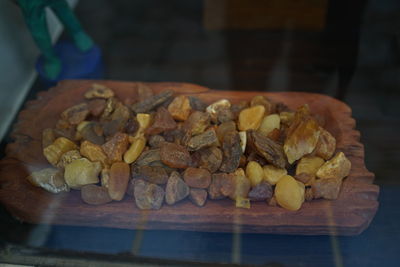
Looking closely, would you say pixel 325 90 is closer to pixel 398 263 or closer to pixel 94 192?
pixel 398 263

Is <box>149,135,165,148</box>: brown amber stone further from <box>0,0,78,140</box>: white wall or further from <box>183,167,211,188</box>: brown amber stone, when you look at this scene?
<box>0,0,78,140</box>: white wall

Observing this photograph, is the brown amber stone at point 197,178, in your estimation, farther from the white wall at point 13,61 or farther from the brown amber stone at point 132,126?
the white wall at point 13,61

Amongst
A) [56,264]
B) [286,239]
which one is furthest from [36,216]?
[286,239]

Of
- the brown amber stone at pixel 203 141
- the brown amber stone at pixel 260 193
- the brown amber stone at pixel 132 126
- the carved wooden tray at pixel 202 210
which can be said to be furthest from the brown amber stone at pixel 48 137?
the brown amber stone at pixel 260 193

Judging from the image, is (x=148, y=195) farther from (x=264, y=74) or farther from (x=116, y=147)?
(x=264, y=74)

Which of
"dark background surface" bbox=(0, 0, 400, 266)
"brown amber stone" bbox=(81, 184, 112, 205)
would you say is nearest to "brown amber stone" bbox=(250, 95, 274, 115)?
"dark background surface" bbox=(0, 0, 400, 266)
